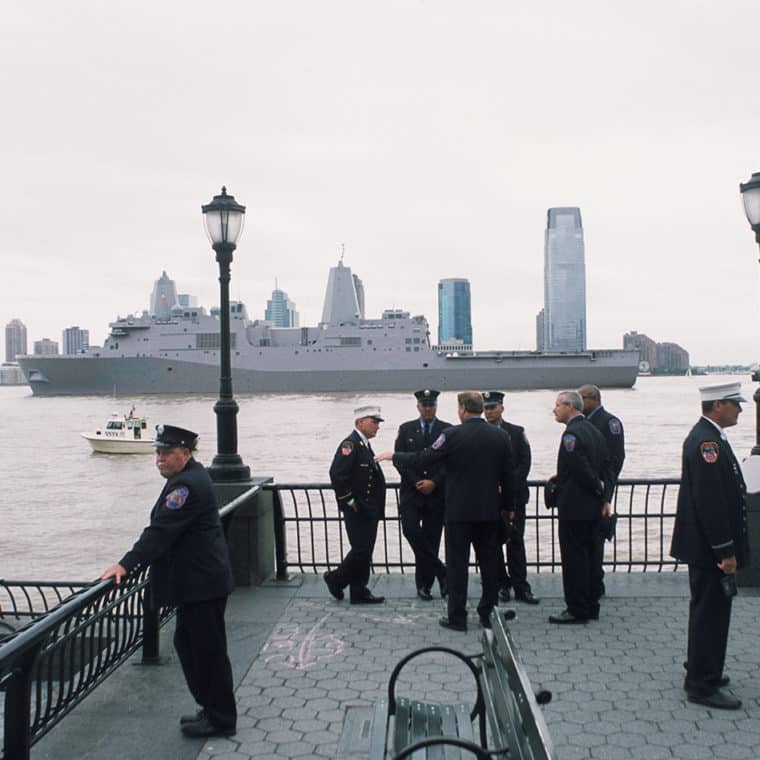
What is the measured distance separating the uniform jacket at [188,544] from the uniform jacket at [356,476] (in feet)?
7.69

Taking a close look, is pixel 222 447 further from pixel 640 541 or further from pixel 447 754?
pixel 640 541

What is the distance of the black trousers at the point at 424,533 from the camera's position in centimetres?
668

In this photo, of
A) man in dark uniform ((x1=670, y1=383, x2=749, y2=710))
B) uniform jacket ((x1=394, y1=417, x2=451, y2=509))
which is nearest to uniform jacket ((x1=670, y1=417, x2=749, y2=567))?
man in dark uniform ((x1=670, y1=383, x2=749, y2=710))

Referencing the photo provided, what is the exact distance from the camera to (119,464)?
29.7m

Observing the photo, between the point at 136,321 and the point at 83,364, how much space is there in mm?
8368

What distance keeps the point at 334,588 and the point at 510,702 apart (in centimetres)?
404

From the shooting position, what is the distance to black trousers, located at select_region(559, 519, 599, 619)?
19.8 feet

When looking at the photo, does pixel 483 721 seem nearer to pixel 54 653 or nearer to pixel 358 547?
pixel 54 653

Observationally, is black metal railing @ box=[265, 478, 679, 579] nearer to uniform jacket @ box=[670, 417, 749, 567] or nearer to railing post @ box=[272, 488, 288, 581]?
railing post @ box=[272, 488, 288, 581]

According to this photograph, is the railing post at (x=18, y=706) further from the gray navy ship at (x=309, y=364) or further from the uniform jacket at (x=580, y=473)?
the gray navy ship at (x=309, y=364)

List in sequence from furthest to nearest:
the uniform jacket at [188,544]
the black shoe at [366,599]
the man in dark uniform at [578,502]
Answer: the black shoe at [366,599]
the man in dark uniform at [578,502]
the uniform jacket at [188,544]

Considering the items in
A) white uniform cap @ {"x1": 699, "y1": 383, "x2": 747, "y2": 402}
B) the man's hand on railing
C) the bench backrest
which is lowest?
the bench backrest

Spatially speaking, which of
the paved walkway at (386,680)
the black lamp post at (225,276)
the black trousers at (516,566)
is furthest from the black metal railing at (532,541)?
the black trousers at (516,566)

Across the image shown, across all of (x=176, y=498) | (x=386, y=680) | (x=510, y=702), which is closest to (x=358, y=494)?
(x=386, y=680)
